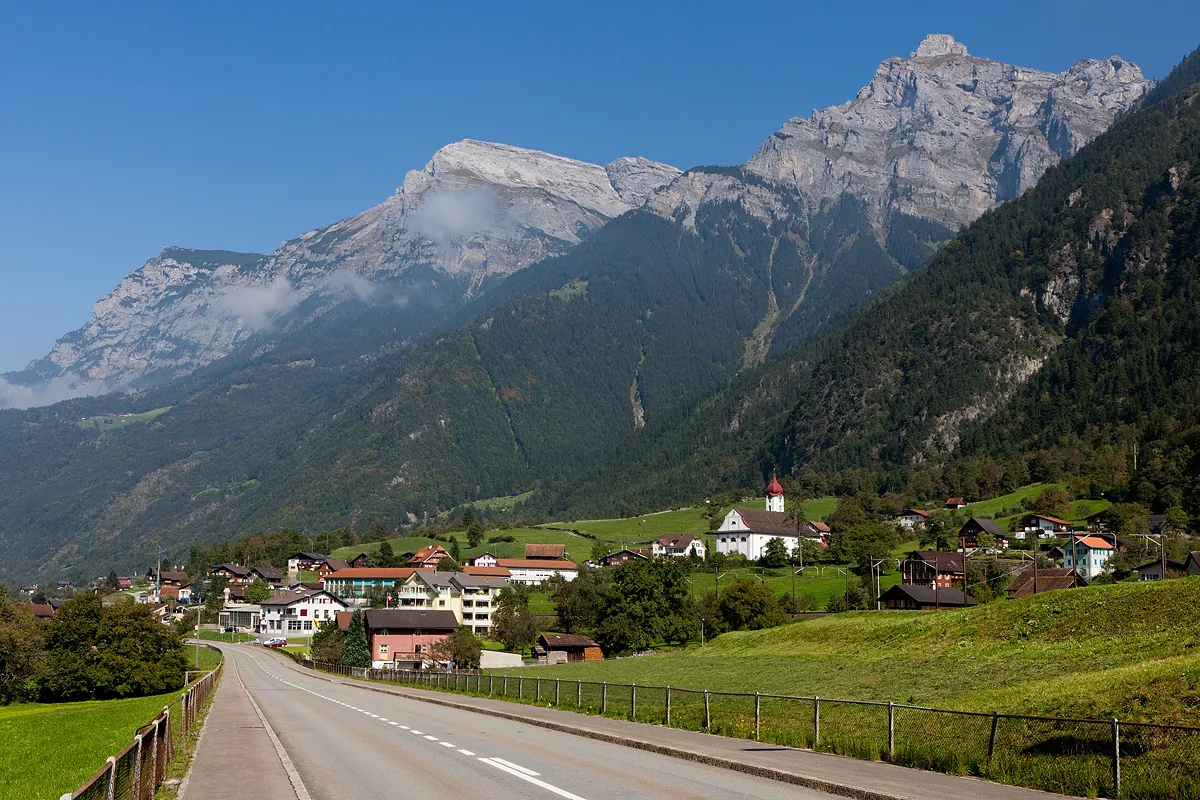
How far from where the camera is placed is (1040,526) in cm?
16125

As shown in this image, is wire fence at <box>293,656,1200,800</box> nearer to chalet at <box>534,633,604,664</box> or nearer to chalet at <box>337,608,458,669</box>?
chalet at <box>534,633,604,664</box>

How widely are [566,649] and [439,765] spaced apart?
322 ft

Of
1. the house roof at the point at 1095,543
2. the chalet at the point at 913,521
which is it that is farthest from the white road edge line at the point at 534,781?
the chalet at the point at 913,521

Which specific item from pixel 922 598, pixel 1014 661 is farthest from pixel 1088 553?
pixel 1014 661

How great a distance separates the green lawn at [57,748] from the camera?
2444 cm

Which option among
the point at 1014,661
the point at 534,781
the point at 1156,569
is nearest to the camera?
the point at 534,781

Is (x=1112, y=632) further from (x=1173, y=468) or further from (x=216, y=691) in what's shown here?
(x=1173, y=468)

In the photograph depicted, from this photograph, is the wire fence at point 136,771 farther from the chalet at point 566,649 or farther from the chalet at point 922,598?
the chalet at point 922,598

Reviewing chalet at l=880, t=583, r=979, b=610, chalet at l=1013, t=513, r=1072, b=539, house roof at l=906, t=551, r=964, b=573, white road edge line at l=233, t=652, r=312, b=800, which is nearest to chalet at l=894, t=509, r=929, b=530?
chalet at l=1013, t=513, r=1072, b=539

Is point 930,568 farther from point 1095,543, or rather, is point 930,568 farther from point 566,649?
point 566,649

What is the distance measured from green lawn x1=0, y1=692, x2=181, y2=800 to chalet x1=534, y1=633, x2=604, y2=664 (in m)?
62.6

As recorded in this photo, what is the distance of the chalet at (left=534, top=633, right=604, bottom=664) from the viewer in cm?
11925

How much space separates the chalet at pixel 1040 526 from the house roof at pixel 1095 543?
10328 mm

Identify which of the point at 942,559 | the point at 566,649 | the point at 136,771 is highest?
the point at 942,559
